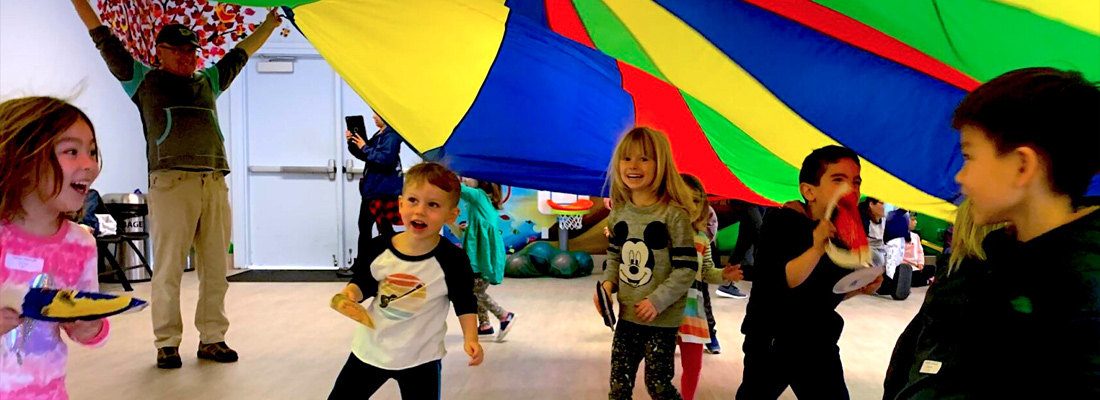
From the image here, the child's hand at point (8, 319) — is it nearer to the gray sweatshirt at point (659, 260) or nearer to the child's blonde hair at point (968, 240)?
the gray sweatshirt at point (659, 260)

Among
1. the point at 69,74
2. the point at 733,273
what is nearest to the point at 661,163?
the point at 733,273

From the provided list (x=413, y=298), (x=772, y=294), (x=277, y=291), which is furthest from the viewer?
(x=277, y=291)

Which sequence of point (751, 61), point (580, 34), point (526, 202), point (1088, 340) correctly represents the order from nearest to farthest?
1. point (1088, 340)
2. point (751, 61)
3. point (580, 34)
4. point (526, 202)

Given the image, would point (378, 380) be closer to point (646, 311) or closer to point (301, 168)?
point (646, 311)

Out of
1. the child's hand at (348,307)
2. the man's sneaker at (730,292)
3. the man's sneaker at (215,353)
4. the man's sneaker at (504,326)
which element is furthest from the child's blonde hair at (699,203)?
the man's sneaker at (730,292)

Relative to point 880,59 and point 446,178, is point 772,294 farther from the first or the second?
point 446,178

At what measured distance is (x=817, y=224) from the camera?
166 centimetres

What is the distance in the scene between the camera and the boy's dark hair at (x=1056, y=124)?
2.74 feet

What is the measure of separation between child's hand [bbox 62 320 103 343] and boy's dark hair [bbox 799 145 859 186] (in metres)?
1.49

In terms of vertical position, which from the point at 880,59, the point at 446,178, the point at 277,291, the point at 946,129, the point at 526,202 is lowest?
the point at 277,291

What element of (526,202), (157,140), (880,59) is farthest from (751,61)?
(526,202)

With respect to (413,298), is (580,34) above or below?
above

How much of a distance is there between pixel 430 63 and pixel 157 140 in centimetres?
104

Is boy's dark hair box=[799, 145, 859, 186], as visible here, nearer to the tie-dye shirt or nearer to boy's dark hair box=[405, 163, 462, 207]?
boy's dark hair box=[405, 163, 462, 207]
